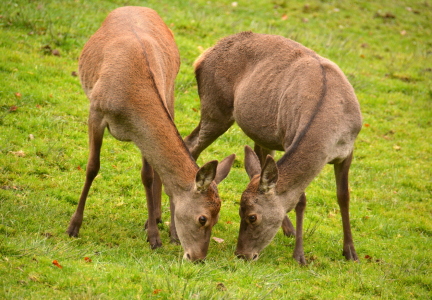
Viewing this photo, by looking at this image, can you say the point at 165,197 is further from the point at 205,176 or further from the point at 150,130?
the point at 205,176

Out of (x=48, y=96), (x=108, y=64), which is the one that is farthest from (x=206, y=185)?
(x=48, y=96)

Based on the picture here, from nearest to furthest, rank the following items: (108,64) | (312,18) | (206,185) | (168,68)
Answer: (206,185) → (108,64) → (168,68) → (312,18)

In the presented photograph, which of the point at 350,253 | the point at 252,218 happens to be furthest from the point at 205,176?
the point at 350,253

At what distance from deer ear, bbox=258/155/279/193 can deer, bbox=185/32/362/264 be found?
1 centimetres

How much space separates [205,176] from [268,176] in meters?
0.65

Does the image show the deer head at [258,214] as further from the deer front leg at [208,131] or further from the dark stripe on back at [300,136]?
the deer front leg at [208,131]

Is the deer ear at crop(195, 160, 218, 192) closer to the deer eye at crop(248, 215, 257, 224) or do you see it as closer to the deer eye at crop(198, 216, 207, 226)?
the deer eye at crop(198, 216, 207, 226)

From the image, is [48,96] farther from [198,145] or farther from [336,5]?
[336,5]

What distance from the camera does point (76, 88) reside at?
9.95 m

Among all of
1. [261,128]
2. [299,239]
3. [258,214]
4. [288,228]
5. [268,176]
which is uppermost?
[268,176]

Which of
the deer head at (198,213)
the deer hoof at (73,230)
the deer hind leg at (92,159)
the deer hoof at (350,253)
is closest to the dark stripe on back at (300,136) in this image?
the deer head at (198,213)

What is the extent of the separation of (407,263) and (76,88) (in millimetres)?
6272

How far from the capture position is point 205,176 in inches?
220

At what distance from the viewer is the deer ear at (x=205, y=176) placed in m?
5.49
